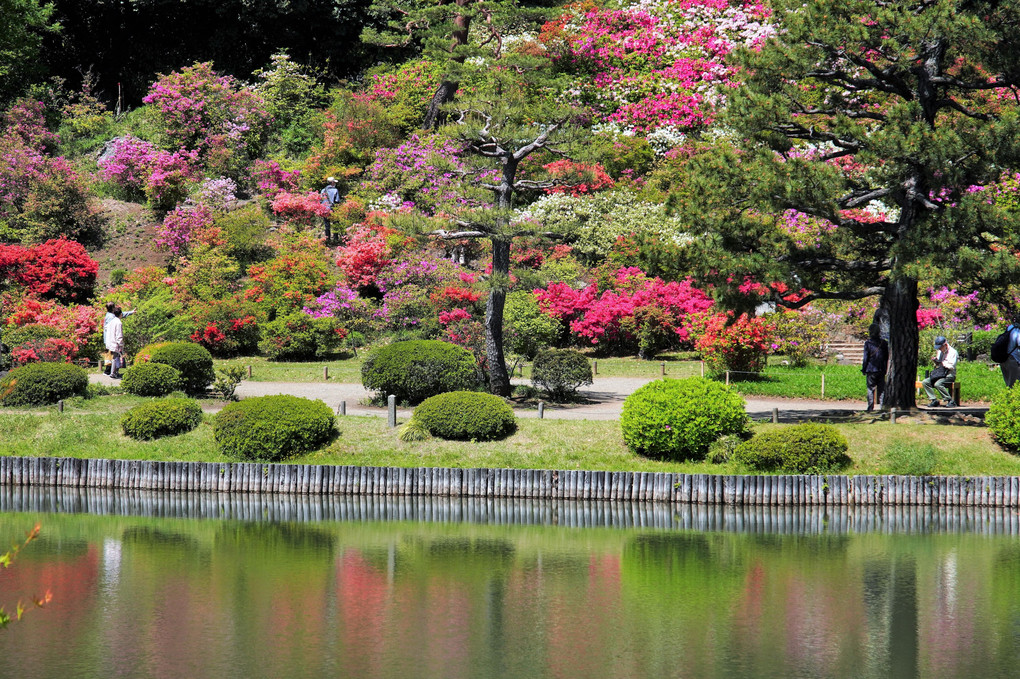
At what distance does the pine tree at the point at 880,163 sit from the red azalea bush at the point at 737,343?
453cm

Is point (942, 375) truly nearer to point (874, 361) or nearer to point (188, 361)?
point (874, 361)

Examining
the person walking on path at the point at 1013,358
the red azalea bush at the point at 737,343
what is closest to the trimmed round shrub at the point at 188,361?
the red azalea bush at the point at 737,343

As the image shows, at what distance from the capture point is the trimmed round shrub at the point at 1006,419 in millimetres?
19197

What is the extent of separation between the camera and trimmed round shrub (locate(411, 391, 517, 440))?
20344 millimetres

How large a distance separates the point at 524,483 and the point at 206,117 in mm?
25713

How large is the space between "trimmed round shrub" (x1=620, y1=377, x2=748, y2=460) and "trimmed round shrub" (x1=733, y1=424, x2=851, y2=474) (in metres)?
0.70

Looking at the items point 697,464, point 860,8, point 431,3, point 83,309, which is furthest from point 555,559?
point 431,3

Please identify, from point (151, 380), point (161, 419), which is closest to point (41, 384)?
point (151, 380)

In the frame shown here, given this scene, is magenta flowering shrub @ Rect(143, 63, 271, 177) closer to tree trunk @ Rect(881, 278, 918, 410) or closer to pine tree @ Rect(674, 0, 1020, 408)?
pine tree @ Rect(674, 0, 1020, 408)

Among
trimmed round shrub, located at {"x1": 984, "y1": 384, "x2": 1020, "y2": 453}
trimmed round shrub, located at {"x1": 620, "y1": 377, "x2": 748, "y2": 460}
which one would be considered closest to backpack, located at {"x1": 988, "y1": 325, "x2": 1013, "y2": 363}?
trimmed round shrub, located at {"x1": 984, "y1": 384, "x2": 1020, "y2": 453}

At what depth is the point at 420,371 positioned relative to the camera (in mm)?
23047

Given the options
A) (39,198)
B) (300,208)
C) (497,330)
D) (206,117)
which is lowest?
(497,330)

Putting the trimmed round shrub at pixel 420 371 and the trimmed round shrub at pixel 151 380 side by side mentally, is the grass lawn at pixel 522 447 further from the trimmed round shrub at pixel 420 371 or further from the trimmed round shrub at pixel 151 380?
the trimmed round shrub at pixel 420 371

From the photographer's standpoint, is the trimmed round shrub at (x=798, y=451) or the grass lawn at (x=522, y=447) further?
the grass lawn at (x=522, y=447)
